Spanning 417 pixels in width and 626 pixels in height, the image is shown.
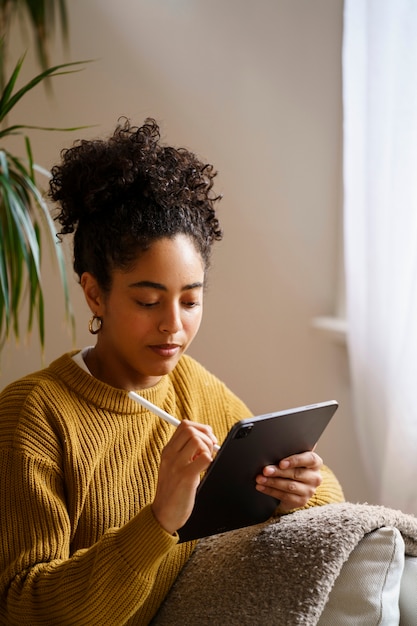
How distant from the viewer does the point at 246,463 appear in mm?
1300

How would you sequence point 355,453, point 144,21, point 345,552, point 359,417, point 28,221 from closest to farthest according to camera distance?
point 345,552, point 28,221, point 359,417, point 355,453, point 144,21

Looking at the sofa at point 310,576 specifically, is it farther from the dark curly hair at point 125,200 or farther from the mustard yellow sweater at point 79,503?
the dark curly hair at point 125,200

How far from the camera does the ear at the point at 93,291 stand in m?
1.40

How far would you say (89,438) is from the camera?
4.57 ft

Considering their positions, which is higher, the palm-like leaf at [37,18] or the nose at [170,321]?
the palm-like leaf at [37,18]

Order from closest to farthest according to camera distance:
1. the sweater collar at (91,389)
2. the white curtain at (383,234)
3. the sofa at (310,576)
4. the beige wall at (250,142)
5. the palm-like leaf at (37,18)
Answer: the sofa at (310,576) < the sweater collar at (91,389) < the palm-like leaf at (37,18) < the white curtain at (383,234) < the beige wall at (250,142)

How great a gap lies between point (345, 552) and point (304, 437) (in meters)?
0.18

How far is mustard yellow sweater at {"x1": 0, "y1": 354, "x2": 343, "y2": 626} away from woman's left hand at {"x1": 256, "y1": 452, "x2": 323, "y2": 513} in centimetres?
16

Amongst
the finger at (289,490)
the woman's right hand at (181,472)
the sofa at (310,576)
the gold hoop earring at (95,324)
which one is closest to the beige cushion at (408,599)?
the sofa at (310,576)

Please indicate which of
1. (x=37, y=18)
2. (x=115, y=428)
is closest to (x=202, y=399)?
(x=115, y=428)

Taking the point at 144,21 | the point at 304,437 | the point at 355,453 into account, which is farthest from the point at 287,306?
the point at 304,437

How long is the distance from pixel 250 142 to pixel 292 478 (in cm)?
128

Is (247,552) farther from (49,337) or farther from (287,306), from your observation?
(49,337)

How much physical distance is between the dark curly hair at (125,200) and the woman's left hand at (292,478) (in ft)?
1.14
